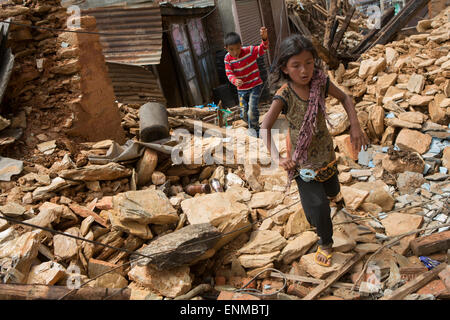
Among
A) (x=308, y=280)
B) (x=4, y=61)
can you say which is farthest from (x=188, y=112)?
(x=308, y=280)

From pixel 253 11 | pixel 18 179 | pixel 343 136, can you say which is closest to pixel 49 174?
pixel 18 179

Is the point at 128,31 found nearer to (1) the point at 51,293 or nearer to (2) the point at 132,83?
(2) the point at 132,83

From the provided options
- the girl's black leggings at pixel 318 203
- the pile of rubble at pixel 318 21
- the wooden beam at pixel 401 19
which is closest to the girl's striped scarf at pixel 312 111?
the girl's black leggings at pixel 318 203

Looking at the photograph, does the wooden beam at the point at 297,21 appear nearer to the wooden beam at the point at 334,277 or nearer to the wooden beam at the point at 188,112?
the wooden beam at the point at 188,112

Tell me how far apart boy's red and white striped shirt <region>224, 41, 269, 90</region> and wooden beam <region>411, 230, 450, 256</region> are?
3040 mm

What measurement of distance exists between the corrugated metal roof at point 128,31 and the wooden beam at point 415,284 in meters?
6.74

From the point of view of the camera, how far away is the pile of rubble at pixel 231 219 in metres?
2.75

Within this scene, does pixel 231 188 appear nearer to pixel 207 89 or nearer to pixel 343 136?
pixel 343 136

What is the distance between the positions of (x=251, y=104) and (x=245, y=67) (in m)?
0.53

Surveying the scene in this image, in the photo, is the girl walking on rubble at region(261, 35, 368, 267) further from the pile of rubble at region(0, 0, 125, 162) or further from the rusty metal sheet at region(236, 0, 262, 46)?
the rusty metal sheet at region(236, 0, 262, 46)

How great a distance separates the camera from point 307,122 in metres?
2.47

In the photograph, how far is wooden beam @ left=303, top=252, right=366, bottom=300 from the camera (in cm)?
259

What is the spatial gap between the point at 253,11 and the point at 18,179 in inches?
370

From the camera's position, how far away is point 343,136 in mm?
4898
